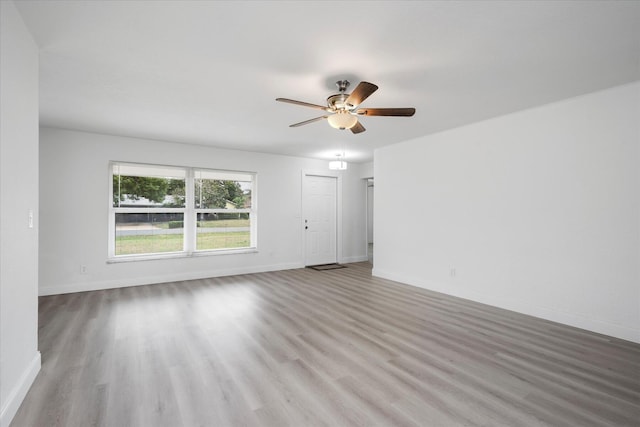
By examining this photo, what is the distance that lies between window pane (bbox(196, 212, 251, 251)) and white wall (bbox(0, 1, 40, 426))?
354cm

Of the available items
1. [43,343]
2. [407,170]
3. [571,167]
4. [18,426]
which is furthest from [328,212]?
[18,426]

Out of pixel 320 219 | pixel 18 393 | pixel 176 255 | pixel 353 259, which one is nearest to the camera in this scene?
pixel 18 393

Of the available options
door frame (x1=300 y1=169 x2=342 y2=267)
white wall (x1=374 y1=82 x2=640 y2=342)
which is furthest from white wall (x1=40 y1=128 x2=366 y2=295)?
white wall (x1=374 y1=82 x2=640 y2=342)

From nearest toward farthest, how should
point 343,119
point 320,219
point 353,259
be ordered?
point 343,119 → point 320,219 → point 353,259

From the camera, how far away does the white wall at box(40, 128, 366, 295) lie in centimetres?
459

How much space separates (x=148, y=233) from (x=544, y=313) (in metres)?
5.95

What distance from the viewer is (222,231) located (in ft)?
19.9

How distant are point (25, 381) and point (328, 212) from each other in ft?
19.4

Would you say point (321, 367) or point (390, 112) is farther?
point (390, 112)

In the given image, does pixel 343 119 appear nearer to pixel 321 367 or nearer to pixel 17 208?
pixel 321 367

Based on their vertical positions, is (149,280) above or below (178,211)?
below

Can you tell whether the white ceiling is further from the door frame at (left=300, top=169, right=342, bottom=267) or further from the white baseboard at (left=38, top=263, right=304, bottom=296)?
the door frame at (left=300, top=169, right=342, bottom=267)

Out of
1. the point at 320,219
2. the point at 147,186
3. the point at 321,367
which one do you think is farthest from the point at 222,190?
the point at 321,367

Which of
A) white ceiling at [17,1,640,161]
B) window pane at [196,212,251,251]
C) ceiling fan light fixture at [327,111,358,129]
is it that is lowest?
window pane at [196,212,251,251]
